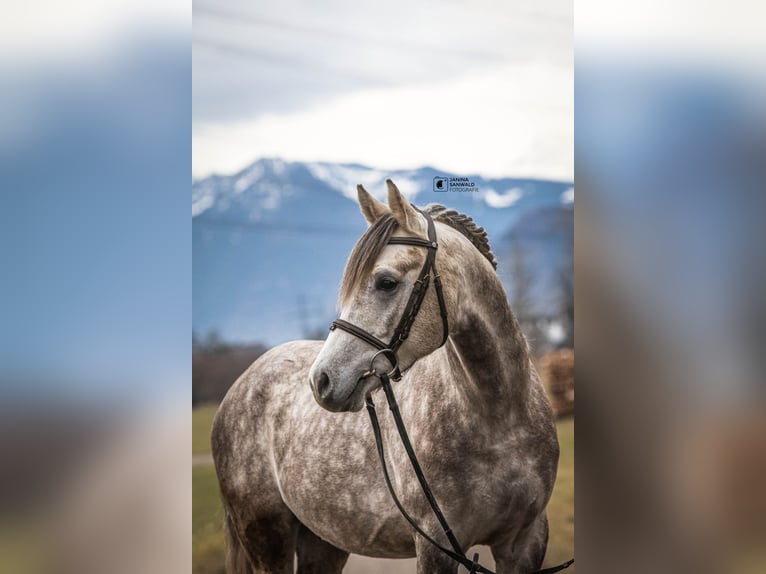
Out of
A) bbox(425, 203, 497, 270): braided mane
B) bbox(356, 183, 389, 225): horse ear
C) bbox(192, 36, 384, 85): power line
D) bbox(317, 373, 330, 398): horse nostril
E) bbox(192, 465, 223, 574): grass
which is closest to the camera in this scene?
bbox(317, 373, 330, 398): horse nostril

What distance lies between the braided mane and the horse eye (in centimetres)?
26

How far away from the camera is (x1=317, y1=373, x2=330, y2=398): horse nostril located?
4.51 ft

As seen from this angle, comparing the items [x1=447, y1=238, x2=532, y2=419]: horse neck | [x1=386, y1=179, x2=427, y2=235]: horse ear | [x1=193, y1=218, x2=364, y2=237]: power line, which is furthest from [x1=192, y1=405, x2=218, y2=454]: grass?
[x1=386, y1=179, x2=427, y2=235]: horse ear

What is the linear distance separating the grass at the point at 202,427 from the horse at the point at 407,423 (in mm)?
33

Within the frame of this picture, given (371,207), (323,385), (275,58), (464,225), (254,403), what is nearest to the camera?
(323,385)

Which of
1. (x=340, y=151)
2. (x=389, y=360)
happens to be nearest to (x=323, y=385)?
(x=389, y=360)

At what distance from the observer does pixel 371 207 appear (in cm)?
152

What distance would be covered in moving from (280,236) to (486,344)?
724mm

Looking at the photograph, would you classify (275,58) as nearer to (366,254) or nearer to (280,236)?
(280,236)

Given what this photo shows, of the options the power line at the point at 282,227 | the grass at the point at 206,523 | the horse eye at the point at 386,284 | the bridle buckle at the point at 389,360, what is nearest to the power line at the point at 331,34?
the power line at the point at 282,227

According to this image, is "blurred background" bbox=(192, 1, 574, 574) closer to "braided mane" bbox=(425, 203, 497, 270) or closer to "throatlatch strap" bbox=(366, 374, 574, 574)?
"braided mane" bbox=(425, 203, 497, 270)
